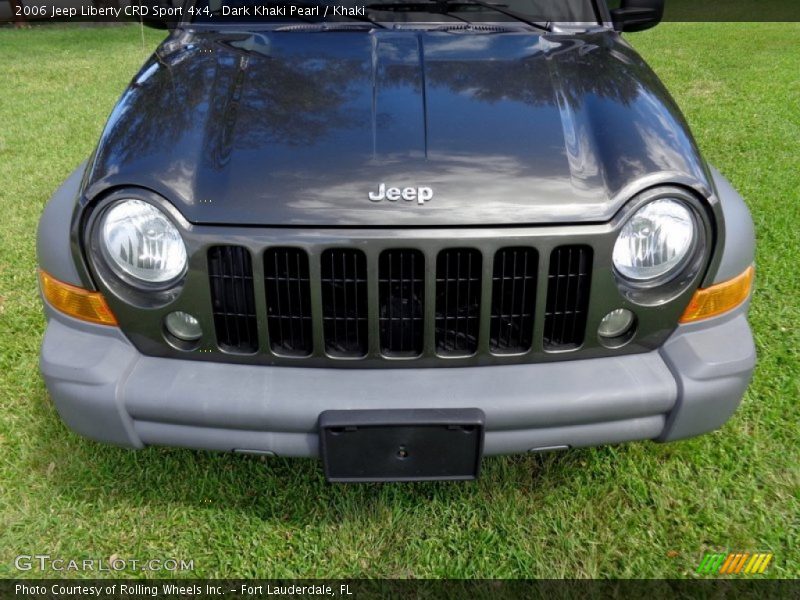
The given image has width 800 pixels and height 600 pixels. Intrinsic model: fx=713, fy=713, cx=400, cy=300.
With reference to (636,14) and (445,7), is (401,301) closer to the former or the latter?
(445,7)

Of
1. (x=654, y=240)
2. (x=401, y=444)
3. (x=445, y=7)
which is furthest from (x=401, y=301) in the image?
(x=445, y=7)

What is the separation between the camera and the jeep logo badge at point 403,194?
72.1 inches

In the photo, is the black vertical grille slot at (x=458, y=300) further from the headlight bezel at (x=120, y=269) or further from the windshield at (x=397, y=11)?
the windshield at (x=397, y=11)

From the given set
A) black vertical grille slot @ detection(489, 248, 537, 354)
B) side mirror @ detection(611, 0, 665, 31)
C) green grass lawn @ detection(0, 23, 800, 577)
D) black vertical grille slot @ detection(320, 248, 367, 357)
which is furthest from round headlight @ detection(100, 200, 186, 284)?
side mirror @ detection(611, 0, 665, 31)

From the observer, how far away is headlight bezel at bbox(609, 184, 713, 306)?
74.6 inches

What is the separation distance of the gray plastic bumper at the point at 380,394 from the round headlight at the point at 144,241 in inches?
9.1

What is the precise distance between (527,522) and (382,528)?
49 centimetres

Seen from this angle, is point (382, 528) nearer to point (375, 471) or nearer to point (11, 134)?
point (375, 471)

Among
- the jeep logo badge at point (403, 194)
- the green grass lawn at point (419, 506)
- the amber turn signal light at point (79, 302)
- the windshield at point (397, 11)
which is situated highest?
the windshield at point (397, 11)

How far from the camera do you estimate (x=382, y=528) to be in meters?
2.39

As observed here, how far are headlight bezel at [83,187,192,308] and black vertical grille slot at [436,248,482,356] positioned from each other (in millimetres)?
668

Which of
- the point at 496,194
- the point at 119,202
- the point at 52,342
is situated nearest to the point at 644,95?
the point at 496,194
